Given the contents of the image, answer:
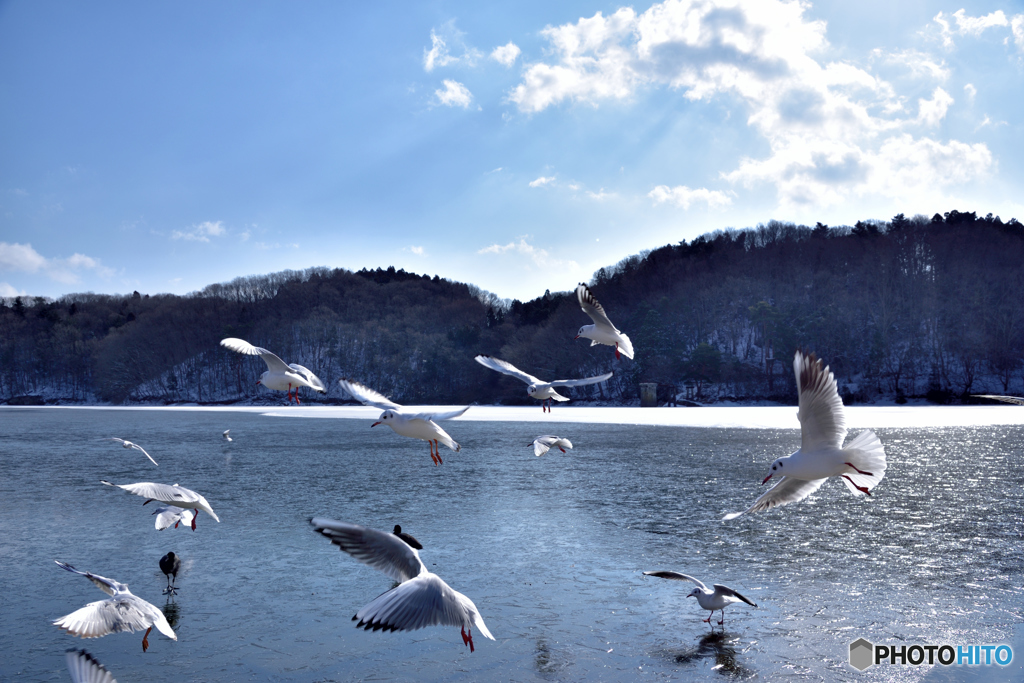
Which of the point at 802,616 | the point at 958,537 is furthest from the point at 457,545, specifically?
the point at 958,537

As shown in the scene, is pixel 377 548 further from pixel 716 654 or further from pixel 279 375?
pixel 279 375

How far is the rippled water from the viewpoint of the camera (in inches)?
268

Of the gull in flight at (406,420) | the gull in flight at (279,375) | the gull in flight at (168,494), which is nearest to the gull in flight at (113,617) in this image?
A: the gull in flight at (168,494)

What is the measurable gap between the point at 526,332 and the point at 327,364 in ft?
91.2

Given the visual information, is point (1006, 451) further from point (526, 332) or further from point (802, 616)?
point (526, 332)

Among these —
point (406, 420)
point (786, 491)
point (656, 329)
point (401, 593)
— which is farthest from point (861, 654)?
point (656, 329)

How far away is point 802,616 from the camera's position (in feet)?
25.3

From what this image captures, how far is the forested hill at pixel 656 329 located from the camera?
73.8 metres

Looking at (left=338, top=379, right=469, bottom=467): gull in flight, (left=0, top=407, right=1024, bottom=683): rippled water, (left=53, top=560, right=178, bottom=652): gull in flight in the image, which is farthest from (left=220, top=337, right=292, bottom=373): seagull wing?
(left=53, top=560, right=178, bottom=652): gull in flight

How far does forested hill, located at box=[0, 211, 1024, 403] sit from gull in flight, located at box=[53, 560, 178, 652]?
65.4m

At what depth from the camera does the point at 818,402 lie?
5.62 metres

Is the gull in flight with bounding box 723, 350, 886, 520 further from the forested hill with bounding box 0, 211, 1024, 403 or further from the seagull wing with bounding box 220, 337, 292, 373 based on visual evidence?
the forested hill with bounding box 0, 211, 1024, 403

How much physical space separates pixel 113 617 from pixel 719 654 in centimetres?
552

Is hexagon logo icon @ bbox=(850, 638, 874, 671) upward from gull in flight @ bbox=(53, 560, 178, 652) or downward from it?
downward
